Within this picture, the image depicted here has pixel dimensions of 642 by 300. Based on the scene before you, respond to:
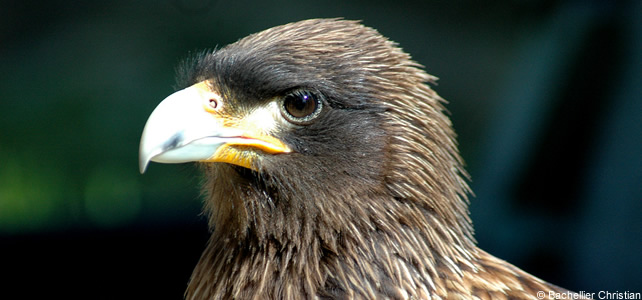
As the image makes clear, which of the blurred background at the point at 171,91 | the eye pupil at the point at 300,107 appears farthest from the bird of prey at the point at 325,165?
the blurred background at the point at 171,91

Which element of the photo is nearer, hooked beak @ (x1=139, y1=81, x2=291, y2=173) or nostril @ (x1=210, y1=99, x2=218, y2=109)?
hooked beak @ (x1=139, y1=81, x2=291, y2=173)

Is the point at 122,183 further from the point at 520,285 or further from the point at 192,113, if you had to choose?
the point at 520,285

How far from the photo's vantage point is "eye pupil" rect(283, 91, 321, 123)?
184 centimetres

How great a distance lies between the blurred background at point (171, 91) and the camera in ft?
11.9

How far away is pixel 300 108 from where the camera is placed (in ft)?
6.06

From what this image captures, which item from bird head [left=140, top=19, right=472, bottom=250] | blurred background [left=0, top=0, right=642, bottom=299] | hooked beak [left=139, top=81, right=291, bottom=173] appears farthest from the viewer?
blurred background [left=0, top=0, right=642, bottom=299]

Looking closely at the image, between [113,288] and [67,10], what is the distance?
5.35 ft

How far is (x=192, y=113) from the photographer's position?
5.88 ft

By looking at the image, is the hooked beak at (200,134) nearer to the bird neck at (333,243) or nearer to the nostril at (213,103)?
the nostril at (213,103)

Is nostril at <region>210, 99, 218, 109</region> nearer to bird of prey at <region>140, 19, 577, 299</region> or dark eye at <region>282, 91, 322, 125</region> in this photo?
bird of prey at <region>140, 19, 577, 299</region>

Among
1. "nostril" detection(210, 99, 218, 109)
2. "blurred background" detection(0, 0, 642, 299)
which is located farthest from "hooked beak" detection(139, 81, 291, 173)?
"blurred background" detection(0, 0, 642, 299)

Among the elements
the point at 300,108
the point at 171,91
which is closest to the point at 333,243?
the point at 300,108

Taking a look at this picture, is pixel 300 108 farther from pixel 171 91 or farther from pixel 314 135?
pixel 171 91

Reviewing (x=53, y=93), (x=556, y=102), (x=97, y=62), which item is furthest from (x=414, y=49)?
(x=53, y=93)
